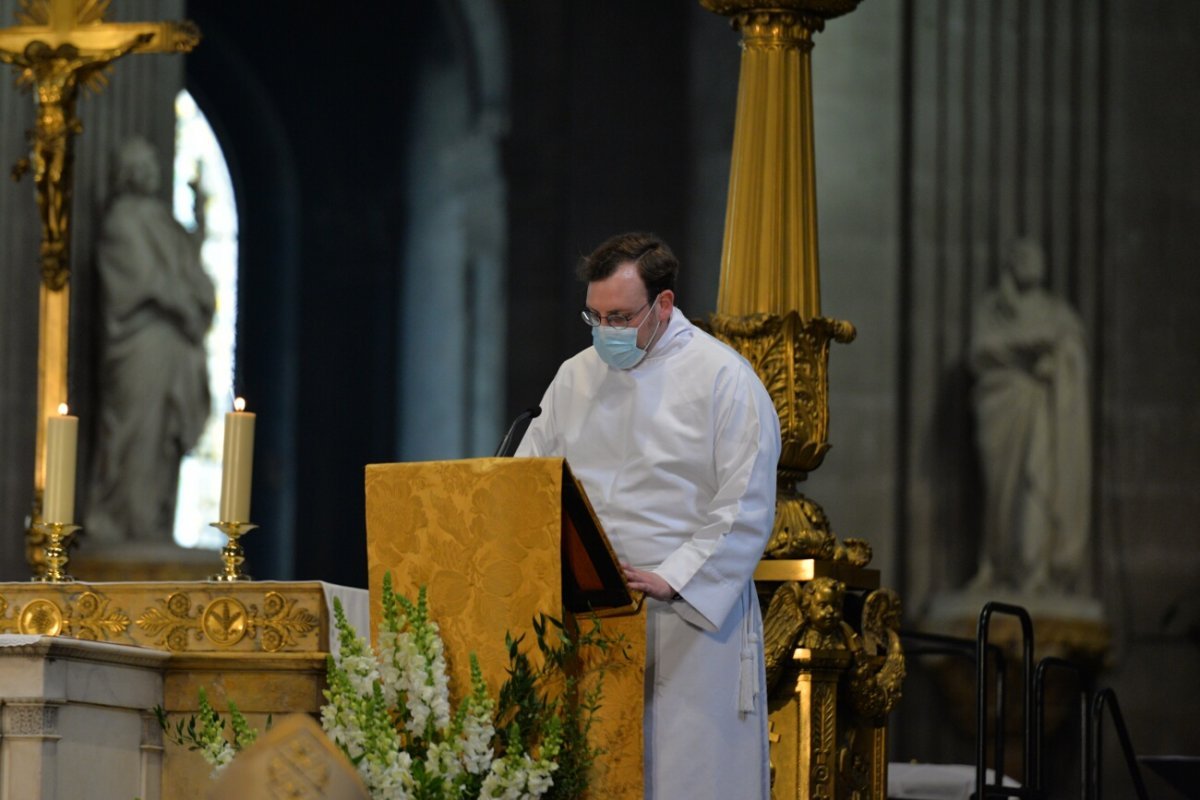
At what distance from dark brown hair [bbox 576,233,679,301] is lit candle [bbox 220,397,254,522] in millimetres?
959

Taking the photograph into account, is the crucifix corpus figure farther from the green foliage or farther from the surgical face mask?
the green foliage

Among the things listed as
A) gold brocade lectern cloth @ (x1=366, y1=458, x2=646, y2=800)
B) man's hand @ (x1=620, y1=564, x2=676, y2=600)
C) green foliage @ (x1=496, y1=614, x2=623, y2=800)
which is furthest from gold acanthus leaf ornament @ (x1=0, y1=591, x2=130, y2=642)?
man's hand @ (x1=620, y1=564, x2=676, y2=600)

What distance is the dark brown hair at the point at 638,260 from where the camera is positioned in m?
5.02

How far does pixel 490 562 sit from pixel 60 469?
1.46 m

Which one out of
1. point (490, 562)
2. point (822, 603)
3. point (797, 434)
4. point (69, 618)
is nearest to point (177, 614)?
point (69, 618)

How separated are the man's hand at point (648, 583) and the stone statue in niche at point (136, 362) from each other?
7.05m

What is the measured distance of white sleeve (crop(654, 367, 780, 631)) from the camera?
4898 millimetres

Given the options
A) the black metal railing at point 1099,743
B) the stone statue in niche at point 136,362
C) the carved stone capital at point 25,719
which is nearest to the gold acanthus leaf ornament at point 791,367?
the black metal railing at point 1099,743

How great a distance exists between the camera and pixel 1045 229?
39.7 feet

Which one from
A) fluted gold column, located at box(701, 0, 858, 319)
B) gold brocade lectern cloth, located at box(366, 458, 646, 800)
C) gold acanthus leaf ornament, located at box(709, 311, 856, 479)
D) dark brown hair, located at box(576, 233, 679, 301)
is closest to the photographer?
gold brocade lectern cloth, located at box(366, 458, 646, 800)

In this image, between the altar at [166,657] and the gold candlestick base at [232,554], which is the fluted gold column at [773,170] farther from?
the gold candlestick base at [232,554]

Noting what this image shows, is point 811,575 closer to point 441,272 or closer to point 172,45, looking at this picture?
point 172,45

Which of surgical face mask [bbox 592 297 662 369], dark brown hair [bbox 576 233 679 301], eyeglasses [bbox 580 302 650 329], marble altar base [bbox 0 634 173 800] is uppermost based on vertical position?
dark brown hair [bbox 576 233 679 301]

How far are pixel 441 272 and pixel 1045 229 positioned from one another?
5.83 meters
